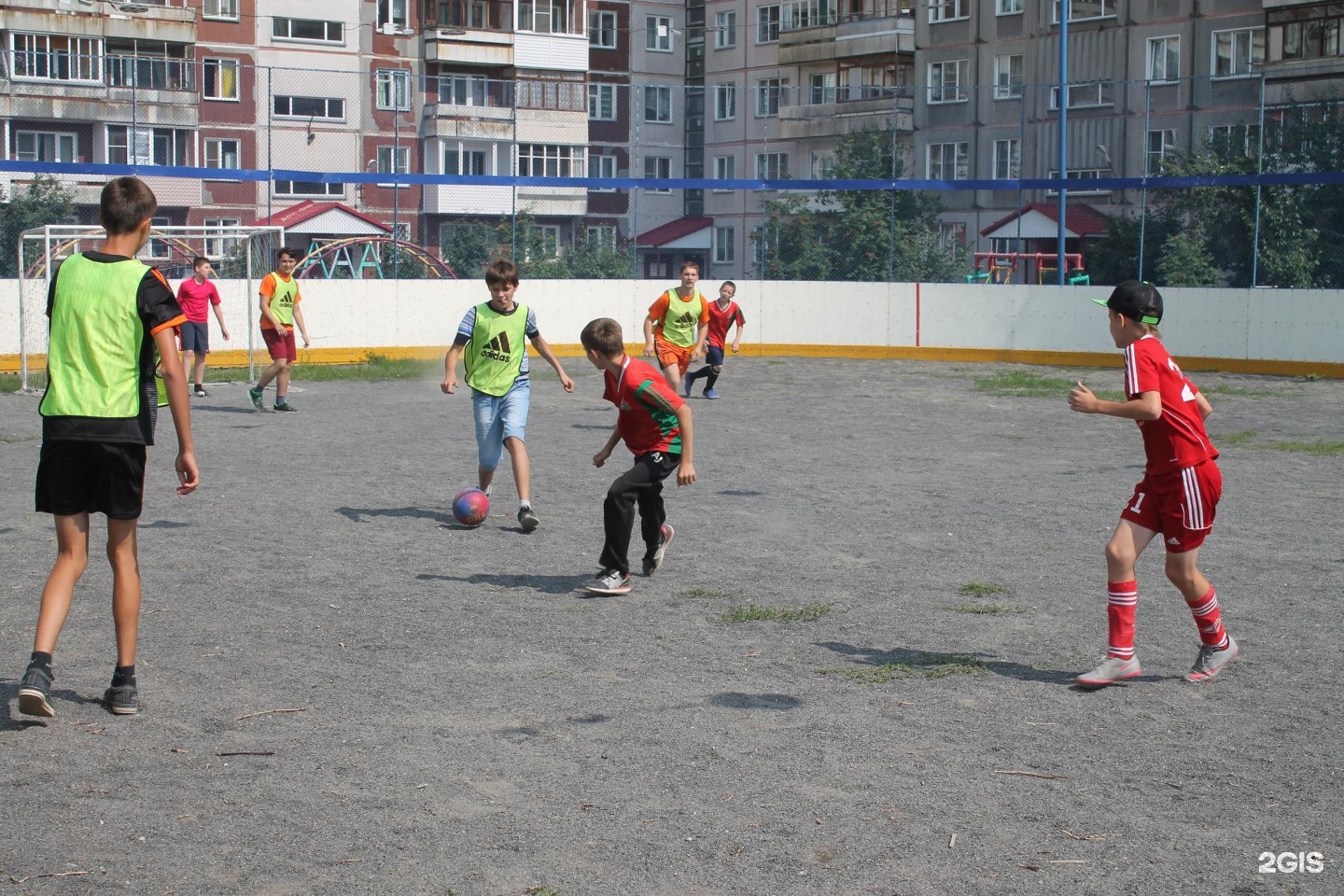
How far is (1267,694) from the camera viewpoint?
608cm

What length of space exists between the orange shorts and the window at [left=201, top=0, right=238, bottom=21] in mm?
47056

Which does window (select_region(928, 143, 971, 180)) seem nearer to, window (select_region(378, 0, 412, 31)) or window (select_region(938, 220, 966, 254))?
window (select_region(938, 220, 966, 254))

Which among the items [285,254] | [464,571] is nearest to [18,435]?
[285,254]

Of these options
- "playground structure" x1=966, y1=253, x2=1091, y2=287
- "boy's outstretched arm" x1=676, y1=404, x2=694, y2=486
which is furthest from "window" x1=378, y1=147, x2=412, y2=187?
"boy's outstretched arm" x1=676, y1=404, x2=694, y2=486

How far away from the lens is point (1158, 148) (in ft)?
90.8

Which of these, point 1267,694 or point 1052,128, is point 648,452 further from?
point 1052,128

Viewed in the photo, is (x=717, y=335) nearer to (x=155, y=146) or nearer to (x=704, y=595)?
(x=704, y=595)

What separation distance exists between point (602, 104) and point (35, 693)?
194 ft

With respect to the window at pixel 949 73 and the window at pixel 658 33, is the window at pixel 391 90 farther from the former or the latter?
the window at pixel 658 33

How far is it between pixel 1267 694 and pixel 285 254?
44.6 ft

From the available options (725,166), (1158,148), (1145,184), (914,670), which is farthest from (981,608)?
(725,166)

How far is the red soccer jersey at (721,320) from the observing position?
19.8 metres

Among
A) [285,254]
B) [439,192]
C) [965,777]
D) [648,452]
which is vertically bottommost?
[965,777]

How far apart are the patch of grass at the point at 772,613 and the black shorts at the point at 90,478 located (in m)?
2.98
